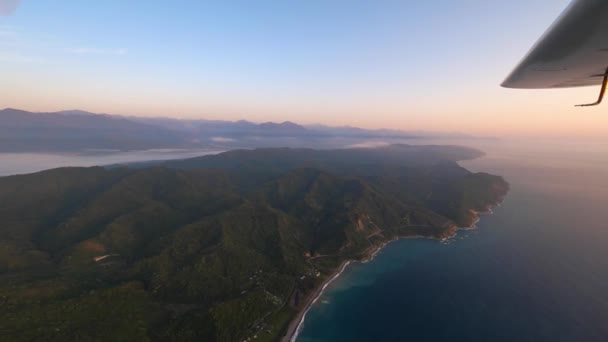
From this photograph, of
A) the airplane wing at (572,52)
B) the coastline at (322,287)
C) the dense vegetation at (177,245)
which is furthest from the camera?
the coastline at (322,287)

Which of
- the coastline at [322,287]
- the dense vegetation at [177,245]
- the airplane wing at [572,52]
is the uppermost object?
the airplane wing at [572,52]

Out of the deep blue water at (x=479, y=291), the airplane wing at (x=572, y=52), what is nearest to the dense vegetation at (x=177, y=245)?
the deep blue water at (x=479, y=291)

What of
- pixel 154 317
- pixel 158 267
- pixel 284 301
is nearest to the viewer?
pixel 154 317

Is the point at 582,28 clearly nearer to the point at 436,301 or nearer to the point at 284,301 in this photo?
the point at 284,301

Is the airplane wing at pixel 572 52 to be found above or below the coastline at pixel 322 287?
above

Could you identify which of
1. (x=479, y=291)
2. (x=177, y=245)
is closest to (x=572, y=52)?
(x=479, y=291)

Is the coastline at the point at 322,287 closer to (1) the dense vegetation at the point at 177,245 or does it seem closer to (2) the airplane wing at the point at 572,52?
(1) the dense vegetation at the point at 177,245

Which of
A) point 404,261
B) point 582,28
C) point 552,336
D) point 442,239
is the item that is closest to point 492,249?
point 442,239

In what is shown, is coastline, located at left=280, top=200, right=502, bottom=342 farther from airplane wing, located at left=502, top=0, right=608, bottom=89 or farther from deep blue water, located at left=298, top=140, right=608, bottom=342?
airplane wing, located at left=502, top=0, right=608, bottom=89
